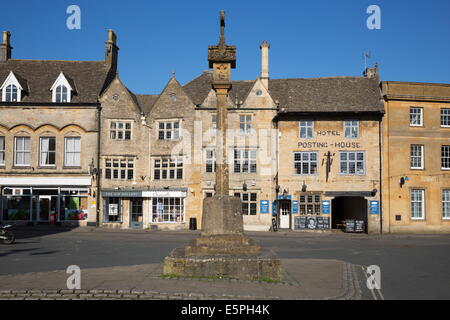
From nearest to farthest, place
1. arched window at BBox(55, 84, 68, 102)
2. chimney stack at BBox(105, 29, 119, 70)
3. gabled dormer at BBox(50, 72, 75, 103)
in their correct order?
1. gabled dormer at BBox(50, 72, 75, 103)
2. arched window at BBox(55, 84, 68, 102)
3. chimney stack at BBox(105, 29, 119, 70)

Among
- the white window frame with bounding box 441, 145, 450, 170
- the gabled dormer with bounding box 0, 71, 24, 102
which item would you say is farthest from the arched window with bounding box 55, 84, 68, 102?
the white window frame with bounding box 441, 145, 450, 170

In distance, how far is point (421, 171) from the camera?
109 feet

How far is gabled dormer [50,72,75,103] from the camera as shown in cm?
3456

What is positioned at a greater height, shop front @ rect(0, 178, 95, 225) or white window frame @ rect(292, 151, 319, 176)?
white window frame @ rect(292, 151, 319, 176)

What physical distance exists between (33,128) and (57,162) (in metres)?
3.16

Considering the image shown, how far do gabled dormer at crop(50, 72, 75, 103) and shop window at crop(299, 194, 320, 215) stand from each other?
63.8 feet

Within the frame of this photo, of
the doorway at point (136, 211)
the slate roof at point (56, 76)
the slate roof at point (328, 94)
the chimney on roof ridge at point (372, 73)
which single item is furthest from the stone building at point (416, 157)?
the slate roof at point (56, 76)

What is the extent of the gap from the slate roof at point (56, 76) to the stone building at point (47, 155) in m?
0.37

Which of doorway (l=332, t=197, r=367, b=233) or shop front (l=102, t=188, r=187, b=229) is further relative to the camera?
doorway (l=332, t=197, r=367, b=233)

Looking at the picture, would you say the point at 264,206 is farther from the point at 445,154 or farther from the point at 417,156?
the point at 445,154

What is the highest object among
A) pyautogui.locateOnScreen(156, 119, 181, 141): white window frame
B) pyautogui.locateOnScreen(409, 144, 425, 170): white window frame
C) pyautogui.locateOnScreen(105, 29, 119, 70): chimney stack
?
pyautogui.locateOnScreen(105, 29, 119, 70): chimney stack

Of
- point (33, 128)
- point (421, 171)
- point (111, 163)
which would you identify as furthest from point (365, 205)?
point (33, 128)

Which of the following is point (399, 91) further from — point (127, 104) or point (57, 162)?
point (57, 162)

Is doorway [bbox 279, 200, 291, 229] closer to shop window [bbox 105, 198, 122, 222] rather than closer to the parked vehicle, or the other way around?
shop window [bbox 105, 198, 122, 222]
